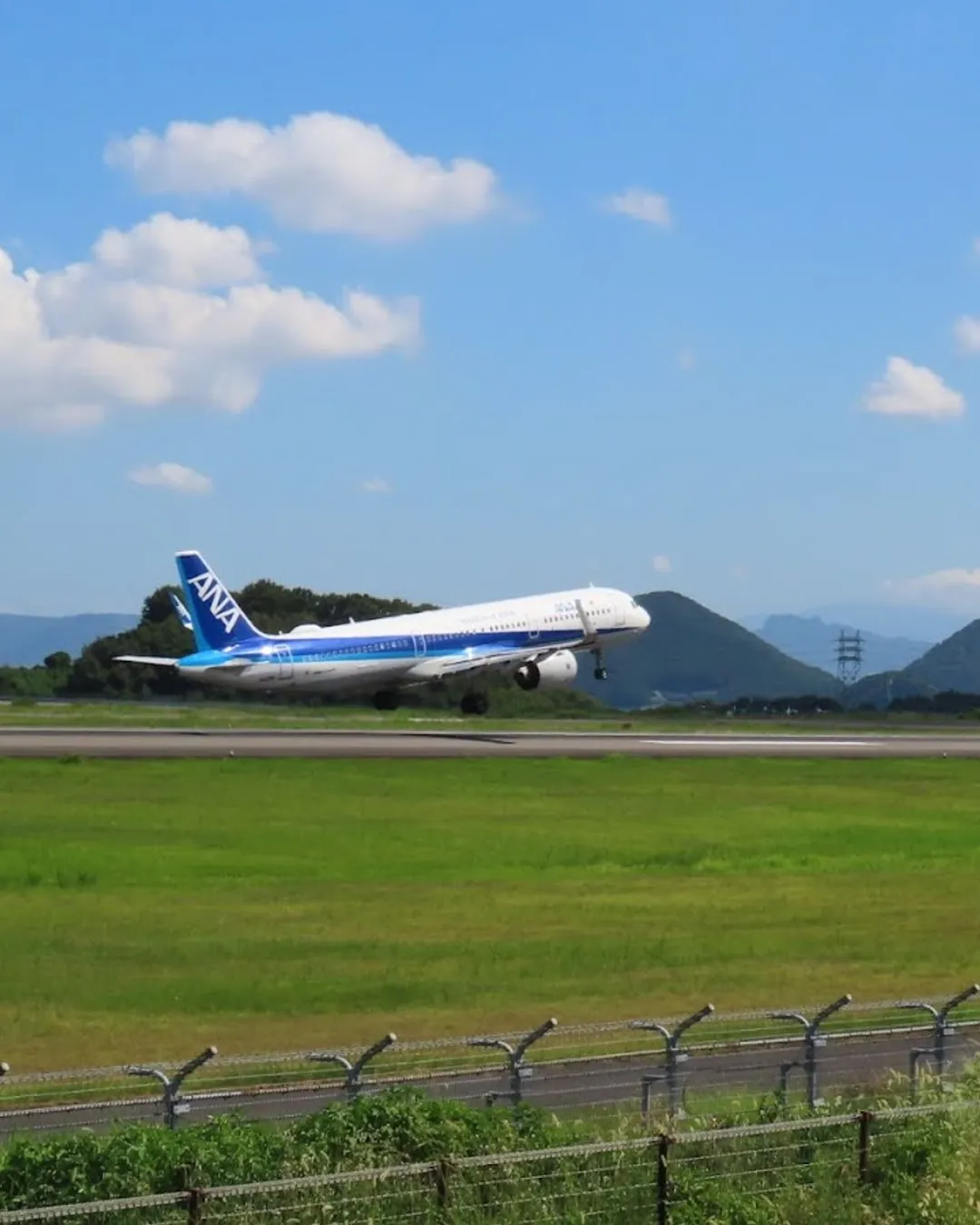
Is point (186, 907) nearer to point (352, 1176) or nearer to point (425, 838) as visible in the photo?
point (425, 838)

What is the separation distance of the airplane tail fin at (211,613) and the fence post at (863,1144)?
82.3m

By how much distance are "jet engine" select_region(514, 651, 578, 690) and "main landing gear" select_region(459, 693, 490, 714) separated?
3.95m

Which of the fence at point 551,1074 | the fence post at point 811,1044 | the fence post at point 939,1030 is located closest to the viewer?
the fence at point 551,1074

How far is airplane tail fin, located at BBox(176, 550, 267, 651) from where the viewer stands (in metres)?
98.4

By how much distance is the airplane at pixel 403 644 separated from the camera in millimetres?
96938

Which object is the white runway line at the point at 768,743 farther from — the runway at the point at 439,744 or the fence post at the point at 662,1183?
the fence post at the point at 662,1183

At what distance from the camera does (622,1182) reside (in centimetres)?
1691

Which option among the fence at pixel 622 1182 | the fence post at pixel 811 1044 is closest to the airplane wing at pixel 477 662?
the fence post at pixel 811 1044

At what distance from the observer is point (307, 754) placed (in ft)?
255

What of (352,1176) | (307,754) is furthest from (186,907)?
(307,754)

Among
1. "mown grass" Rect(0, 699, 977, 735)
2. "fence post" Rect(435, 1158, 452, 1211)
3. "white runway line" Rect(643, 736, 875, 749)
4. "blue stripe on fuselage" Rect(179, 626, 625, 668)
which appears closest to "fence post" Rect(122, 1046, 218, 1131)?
"fence post" Rect(435, 1158, 452, 1211)

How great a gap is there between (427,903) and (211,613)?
58650 mm

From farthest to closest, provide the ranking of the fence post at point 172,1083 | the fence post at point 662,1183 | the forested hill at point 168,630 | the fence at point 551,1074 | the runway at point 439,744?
the forested hill at point 168,630
the runway at point 439,744
the fence at point 551,1074
the fence post at point 172,1083
the fence post at point 662,1183

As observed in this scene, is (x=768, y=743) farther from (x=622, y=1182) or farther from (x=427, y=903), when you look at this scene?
(x=622, y=1182)
